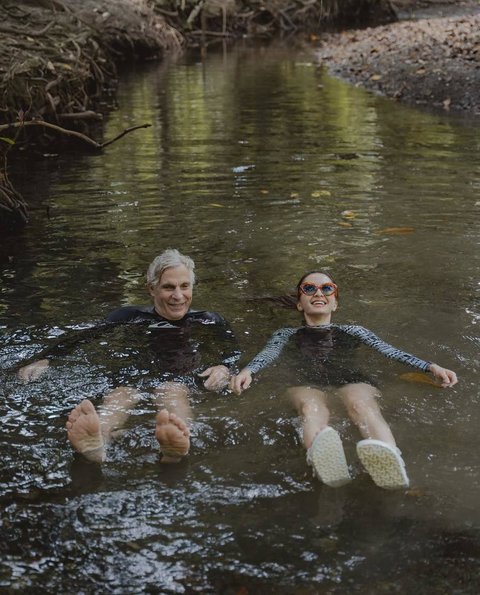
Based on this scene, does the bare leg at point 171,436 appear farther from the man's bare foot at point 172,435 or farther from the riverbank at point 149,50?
the riverbank at point 149,50

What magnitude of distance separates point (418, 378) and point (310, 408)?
1020 millimetres

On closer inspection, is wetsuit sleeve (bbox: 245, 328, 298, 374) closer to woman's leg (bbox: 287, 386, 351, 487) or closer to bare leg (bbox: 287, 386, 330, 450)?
bare leg (bbox: 287, 386, 330, 450)

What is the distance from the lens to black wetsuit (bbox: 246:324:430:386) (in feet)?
17.1

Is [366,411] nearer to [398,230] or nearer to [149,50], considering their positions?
[398,230]

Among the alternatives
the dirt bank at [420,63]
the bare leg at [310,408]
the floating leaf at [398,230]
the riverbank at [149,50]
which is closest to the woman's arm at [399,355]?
the bare leg at [310,408]

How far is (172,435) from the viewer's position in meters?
4.10

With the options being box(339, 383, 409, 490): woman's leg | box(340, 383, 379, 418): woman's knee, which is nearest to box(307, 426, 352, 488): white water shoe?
box(339, 383, 409, 490): woman's leg

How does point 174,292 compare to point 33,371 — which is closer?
point 33,371

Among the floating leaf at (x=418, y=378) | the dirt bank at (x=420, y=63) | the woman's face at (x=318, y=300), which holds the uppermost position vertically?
the dirt bank at (x=420, y=63)

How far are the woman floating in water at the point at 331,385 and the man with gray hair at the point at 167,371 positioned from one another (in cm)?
36

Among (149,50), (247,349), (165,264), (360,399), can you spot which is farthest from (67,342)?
(149,50)

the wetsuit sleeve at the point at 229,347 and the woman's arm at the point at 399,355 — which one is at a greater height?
the woman's arm at the point at 399,355

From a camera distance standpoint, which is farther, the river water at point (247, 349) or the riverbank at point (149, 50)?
the riverbank at point (149, 50)

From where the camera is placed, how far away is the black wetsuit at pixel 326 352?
5.20 m
